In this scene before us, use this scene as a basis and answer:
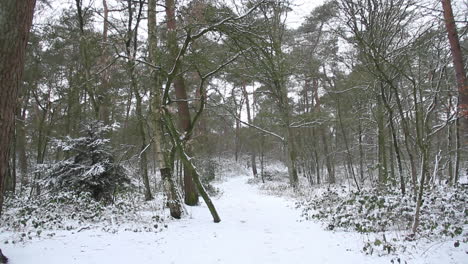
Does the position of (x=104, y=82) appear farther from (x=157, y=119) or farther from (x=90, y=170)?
(x=157, y=119)

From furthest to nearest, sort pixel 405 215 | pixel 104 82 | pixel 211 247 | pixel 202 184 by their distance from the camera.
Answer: pixel 104 82
pixel 202 184
pixel 405 215
pixel 211 247

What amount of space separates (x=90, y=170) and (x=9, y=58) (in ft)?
17.3

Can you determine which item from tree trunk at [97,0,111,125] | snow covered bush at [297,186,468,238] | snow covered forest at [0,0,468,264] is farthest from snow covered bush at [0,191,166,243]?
snow covered bush at [297,186,468,238]

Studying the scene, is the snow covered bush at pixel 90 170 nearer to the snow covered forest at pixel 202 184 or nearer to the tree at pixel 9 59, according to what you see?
the snow covered forest at pixel 202 184

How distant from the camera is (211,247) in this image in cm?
401

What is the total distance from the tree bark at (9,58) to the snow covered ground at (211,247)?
1.62 m

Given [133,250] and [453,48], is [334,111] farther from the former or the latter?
[133,250]

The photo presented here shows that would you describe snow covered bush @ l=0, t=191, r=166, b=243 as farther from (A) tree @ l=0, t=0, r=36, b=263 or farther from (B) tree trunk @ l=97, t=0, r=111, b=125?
(B) tree trunk @ l=97, t=0, r=111, b=125

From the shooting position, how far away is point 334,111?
14.0 metres

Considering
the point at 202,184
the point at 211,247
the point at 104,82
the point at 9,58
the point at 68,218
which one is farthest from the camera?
the point at 104,82

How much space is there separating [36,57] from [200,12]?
9500 millimetres

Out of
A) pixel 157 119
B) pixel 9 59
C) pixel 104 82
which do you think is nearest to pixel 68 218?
pixel 157 119

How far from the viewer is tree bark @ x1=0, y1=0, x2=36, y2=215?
2184 millimetres

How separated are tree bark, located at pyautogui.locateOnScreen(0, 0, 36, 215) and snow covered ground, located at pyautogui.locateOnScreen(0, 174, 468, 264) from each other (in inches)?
63.8
